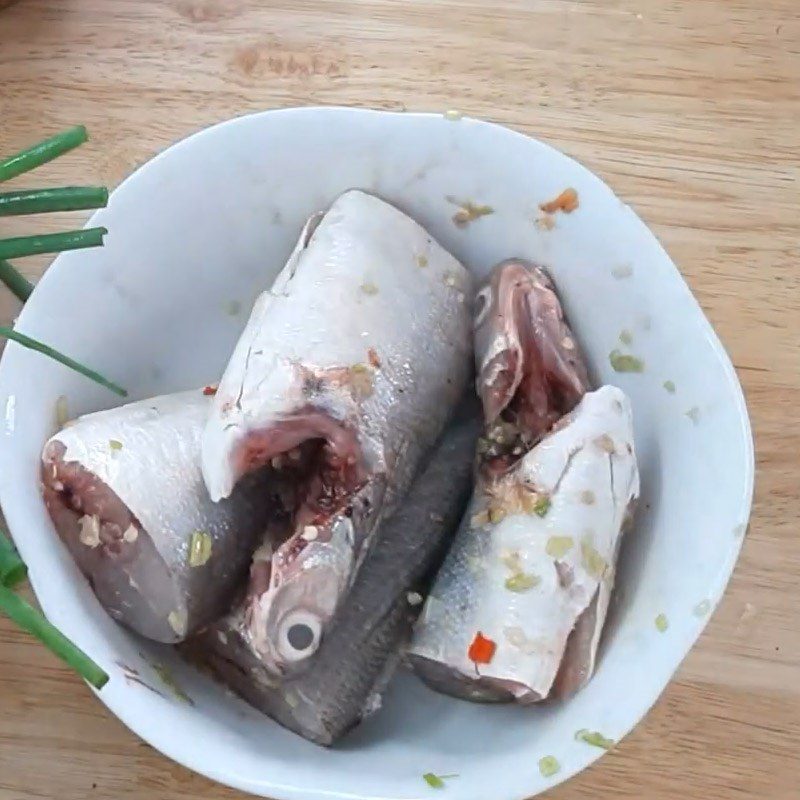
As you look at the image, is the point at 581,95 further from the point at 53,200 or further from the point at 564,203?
the point at 53,200

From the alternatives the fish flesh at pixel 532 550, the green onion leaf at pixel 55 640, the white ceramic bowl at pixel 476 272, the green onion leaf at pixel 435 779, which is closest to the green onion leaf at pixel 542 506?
the fish flesh at pixel 532 550

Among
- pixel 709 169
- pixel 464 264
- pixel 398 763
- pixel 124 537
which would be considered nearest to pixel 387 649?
pixel 398 763

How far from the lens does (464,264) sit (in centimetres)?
102

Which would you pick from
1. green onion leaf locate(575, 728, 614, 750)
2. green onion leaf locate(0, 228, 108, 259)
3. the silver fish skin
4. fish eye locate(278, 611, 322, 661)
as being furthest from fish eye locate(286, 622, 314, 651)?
green onion leaf locate(0, 228, 108, 259)

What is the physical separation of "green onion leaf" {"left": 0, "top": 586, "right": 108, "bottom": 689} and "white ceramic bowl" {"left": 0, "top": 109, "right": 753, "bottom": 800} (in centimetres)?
6

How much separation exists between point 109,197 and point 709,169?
59cm

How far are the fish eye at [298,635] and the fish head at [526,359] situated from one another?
0.78ft

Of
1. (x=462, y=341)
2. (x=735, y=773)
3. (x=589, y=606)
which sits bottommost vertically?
(x=735, y=773)

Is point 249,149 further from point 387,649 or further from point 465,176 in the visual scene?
point 387,649

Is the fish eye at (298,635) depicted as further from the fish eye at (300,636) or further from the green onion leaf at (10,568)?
the green onion leaf at (10,568)

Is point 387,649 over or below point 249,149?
below

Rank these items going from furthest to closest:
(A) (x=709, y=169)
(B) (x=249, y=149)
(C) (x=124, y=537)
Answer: (A) (x=709, y=169)
(B) (x=249, y=149)
(C) (x=124, y=537)

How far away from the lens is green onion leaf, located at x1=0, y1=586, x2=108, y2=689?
0.74 metres

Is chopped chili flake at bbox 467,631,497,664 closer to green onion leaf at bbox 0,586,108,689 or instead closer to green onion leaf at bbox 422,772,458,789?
green onion leaf at bbox 422,772,458,789
